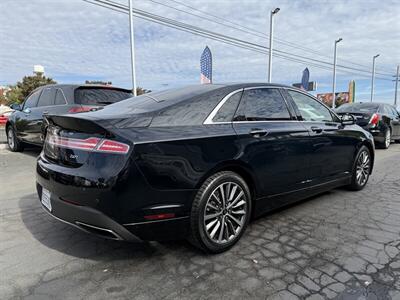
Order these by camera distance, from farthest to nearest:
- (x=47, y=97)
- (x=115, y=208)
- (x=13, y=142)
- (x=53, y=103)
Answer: (x=13, y=142)
(x=47, y=97)
(x=53, y=103)
(x=115, y=208)

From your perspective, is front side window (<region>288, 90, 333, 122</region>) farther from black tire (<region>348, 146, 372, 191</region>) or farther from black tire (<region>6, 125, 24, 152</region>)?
black tire (<region>6, 125, 24, 152</region>)

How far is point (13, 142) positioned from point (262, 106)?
7556 millimetres

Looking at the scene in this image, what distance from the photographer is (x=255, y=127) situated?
3275 mm

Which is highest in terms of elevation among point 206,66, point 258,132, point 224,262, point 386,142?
point 206,66

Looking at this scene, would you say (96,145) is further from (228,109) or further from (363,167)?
(363,167)

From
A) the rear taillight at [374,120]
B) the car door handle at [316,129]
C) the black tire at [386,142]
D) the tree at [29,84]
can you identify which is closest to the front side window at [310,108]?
the car door handle at [316,129]

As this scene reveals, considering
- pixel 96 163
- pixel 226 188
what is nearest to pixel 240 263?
pixel 226 188

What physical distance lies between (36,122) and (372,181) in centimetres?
705

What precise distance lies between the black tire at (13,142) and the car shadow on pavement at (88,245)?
554 cm

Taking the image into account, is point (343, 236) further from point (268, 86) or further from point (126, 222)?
point (126, 222)

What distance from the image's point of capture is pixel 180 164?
2.63 metres

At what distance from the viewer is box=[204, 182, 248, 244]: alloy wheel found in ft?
9.43

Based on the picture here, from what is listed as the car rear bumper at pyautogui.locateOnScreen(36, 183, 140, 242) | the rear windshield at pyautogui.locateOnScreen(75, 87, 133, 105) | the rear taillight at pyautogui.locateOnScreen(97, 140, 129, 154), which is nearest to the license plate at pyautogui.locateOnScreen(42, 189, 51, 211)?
the car rear bumper at pyautogui.locateOnScreen(36, 183, 140, 242)

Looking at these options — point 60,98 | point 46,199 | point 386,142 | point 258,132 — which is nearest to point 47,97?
point 60,98
